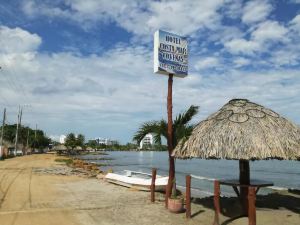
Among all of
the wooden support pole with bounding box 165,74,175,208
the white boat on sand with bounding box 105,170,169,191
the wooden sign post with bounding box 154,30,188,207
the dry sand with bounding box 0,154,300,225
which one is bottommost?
the dry sand with bounding box 0,154,300,225

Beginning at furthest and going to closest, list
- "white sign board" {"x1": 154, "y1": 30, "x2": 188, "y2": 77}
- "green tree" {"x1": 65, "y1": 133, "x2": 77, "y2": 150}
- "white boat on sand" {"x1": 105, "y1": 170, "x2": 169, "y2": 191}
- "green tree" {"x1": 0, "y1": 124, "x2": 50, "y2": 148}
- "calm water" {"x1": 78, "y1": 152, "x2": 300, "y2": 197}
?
"green tree" {"x1": 65, "y1": 133, "x2": 77, "y2": 150} → "green tree" {"x1": 0, "y1": 124, "x2": 50, "y2": 148} → "calm water" {"x1": 78, "y1": 152, "x2": 300, "y2": 197} → "white boat on sand" {"x1": 105, "y1": 170, "x2": 169, "y2": 191} → "white sign board" {"x1": 154, "y1": 30, "x2": 188, "y2": 77}

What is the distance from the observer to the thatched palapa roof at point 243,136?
36.1 ft

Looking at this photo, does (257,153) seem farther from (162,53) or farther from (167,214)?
(162,53)

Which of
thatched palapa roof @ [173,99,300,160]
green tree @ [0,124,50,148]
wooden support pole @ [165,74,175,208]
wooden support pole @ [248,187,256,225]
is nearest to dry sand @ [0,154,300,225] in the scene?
wooden support pole @ [165,74,175,208]

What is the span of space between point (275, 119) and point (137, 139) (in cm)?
544

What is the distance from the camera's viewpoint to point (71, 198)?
15727 millimetres

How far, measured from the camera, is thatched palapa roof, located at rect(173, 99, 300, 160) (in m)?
11.0

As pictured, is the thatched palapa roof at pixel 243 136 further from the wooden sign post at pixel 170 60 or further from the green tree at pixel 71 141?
the green tree at pixel 71 141

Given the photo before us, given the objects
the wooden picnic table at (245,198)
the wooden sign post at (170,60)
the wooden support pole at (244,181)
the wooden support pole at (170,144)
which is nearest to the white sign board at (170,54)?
the wooden sign post at (170,60)

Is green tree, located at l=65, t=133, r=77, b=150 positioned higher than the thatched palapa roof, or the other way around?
green tree, located at l=65, t=133, r=77, b=150

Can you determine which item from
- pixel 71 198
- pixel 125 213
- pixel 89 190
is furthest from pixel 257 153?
pixel 89 190

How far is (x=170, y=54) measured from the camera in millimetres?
14367

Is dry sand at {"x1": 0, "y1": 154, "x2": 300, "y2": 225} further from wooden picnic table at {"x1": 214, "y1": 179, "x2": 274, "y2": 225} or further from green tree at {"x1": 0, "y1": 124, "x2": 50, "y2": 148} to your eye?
green tree at {"x1": 0, "y1": 124, "x2": 50, "y2": 148}

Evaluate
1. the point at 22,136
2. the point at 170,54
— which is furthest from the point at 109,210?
the point at 22,136
